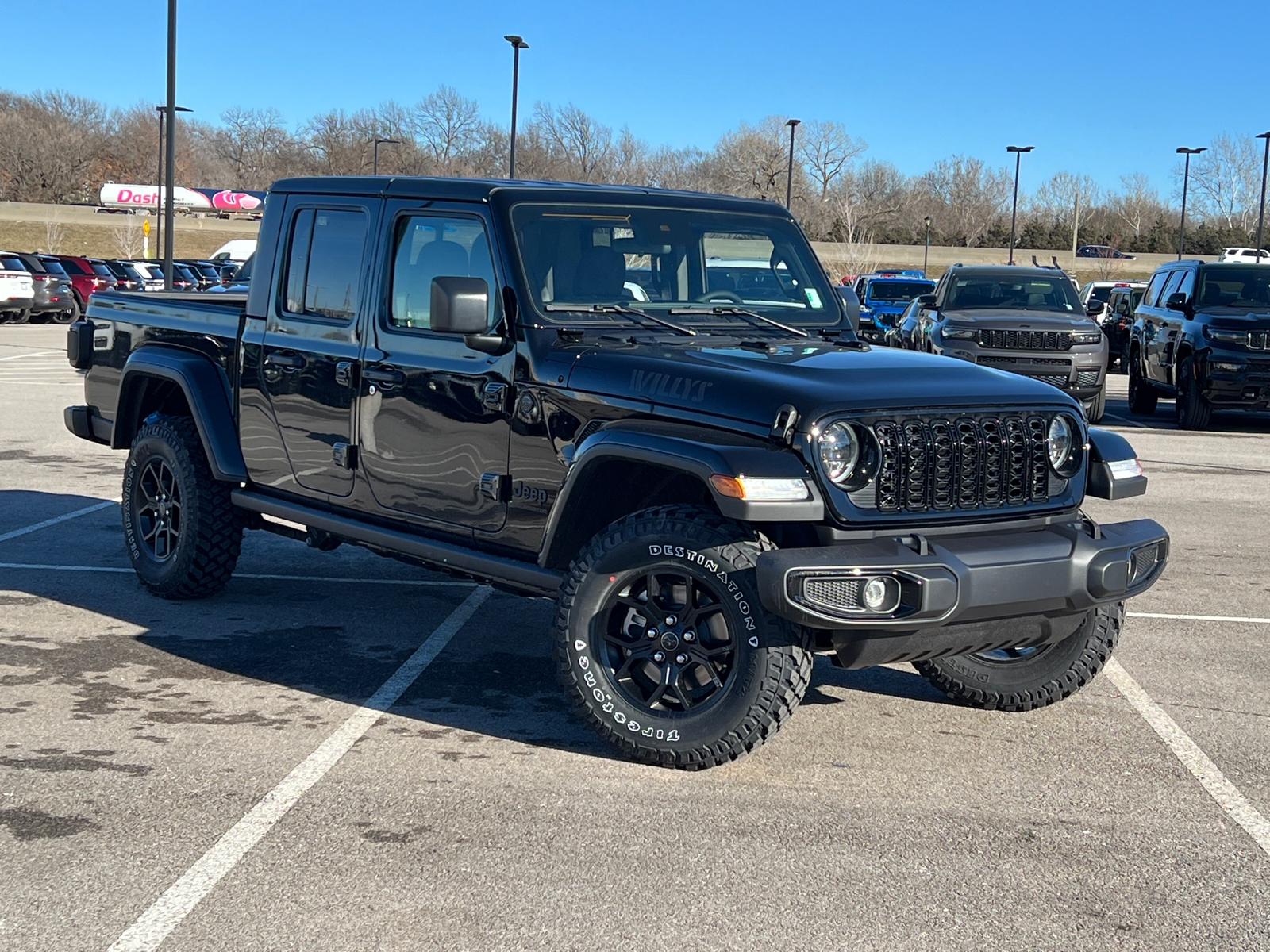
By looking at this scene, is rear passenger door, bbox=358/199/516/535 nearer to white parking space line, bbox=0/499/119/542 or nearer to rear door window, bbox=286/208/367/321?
rear door window, bbox=286/208/367/321

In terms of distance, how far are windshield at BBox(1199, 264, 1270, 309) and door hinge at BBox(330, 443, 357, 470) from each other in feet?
44.3

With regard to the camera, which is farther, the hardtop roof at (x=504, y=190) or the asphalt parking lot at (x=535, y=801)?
the hardtop roof at (x=504, y=190)

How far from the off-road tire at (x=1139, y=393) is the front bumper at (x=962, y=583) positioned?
14.8m

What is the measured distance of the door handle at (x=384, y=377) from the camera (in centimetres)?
579

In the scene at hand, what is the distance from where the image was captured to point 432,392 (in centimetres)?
565

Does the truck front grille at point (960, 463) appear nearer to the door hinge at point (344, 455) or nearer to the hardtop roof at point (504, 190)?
the hardtop roof at point (504, 190)

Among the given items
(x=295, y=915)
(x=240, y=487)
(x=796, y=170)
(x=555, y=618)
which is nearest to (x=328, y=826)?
(x=295, y=915)

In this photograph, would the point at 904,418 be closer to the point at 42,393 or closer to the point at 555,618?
the point at 555,618

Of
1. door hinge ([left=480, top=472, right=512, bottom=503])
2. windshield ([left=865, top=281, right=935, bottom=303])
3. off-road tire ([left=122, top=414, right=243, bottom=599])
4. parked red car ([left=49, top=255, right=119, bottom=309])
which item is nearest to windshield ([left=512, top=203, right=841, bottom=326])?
door hinge ([left=480, top=472, right=512, bottom=503])

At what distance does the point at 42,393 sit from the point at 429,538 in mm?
13621

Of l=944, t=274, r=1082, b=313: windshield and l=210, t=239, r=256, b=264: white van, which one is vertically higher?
l=210, t=239, r=256, b=264: white van

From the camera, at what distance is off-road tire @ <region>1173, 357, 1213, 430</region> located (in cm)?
1672

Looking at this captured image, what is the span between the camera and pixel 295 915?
3.66 meters

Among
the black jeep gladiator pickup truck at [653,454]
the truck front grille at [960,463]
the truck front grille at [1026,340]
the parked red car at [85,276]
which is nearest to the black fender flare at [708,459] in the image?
the black jeep gladiator pickup truck at [653,454]
